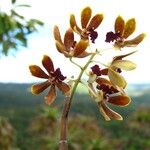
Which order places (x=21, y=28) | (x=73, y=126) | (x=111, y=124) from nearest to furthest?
(x=21, y=28), (x=73, y=126), (x=111, y=124)

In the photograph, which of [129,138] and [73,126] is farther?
[129,138]

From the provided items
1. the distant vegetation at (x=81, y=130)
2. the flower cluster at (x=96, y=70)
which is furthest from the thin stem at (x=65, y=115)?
the distant vegetation at (x=81, y=130)

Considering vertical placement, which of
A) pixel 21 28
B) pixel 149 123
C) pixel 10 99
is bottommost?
pixel 10 99

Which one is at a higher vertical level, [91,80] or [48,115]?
[91,80]

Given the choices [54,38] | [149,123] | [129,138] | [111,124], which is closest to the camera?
[54,38]

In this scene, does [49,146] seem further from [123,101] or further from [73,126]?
[123,101]

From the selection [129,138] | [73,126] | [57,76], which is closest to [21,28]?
[57,76]

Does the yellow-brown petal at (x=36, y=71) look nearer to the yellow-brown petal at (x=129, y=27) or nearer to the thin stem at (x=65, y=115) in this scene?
the thin stem at (x=65, y=115)

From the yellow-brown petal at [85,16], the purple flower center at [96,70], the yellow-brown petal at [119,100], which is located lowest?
the yellow-brown petal at [119,100]

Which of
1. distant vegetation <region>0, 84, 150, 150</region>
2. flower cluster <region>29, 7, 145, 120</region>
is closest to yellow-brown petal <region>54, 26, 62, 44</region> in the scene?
flower cluster <region>29, 7, 145, 120</region>
